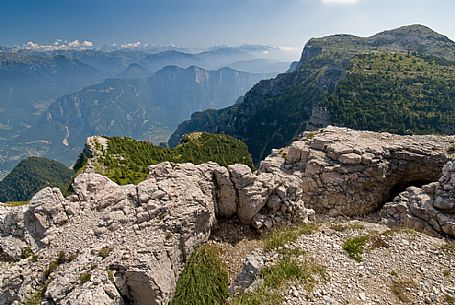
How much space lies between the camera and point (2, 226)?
59.3ft

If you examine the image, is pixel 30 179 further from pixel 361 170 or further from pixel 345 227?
pixel 345 227

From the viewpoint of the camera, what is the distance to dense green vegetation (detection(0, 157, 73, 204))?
523ft

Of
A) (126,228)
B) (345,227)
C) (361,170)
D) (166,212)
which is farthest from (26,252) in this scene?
(361,170)

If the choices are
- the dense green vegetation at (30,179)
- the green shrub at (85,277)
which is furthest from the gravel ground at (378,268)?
the dense green vegetation at (30,179)

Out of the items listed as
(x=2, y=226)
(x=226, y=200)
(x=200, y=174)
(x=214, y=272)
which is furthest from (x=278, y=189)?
(x=2, y=226)

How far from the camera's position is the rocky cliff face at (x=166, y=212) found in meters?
14.9

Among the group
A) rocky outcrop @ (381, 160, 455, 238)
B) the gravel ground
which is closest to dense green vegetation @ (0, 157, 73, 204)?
rocky outcrop @ (381, 160, 455, 238)

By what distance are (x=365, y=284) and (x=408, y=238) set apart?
480cm

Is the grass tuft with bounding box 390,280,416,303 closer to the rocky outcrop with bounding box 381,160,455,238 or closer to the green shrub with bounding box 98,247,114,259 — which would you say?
the rocky outcrop with bounding box 381,160,455,238

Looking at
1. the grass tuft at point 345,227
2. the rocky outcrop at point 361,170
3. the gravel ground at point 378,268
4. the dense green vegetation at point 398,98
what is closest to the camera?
the gravel ground at point 378,268

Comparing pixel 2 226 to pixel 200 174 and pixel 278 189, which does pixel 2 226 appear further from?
pixel 278 189

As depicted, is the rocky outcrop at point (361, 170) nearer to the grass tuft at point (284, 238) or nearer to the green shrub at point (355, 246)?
the grass tuft at point (284, 238)

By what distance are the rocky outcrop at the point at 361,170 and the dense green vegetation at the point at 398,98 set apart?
97.1 meters

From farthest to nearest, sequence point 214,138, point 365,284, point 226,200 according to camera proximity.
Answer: point 214,138, point 226,200, point 365,284
